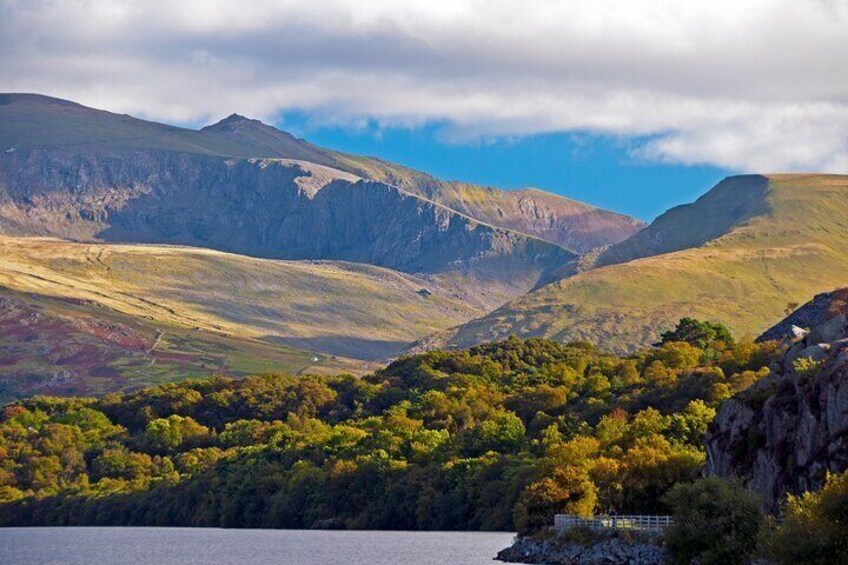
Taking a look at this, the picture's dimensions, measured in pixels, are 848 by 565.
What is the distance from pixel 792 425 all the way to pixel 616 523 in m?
24.9

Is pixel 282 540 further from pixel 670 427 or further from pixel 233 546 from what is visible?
pixel 670 427

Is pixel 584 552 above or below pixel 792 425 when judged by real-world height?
below

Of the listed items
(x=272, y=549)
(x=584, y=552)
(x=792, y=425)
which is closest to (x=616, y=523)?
(x=584, y=552)

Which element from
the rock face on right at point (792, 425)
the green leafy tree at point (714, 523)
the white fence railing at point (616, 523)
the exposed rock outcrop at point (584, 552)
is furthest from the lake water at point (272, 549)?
the green leafy tree at point (714, 523)

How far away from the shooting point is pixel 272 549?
165 m

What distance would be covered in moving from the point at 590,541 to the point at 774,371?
21048mm

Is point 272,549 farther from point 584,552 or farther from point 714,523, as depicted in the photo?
point 714,523

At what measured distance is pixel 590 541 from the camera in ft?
411

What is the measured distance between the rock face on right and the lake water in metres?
27.5

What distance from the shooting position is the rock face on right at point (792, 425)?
97750mm

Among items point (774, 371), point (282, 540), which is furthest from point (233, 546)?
point (774, 371)

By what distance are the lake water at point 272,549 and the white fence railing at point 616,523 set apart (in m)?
7.76

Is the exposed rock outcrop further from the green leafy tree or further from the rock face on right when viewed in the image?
the rock face on right

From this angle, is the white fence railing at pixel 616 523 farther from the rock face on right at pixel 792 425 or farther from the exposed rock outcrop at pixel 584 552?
the rock face on right at pixel 792 425
